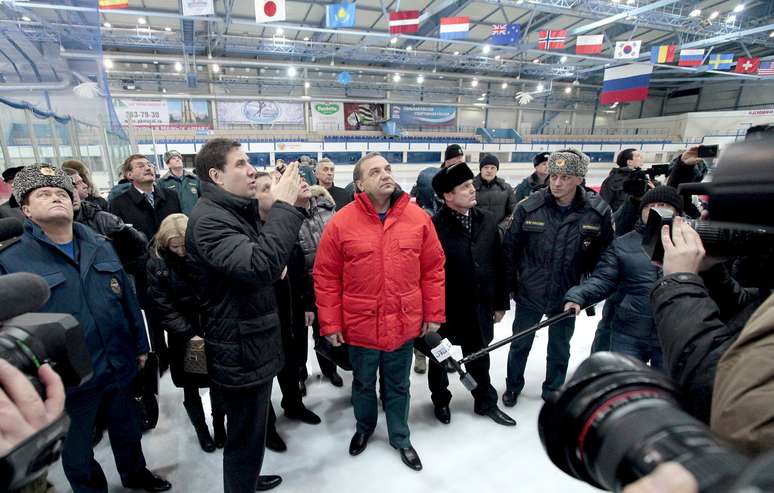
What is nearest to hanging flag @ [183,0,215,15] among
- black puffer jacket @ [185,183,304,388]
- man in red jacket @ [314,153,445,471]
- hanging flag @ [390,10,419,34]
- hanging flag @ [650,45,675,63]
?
hanging flag @ [390,10,419,34]

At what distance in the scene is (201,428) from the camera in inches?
81.7

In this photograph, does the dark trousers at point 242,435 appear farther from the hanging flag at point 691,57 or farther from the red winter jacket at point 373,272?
the hanging flag at point 691,57

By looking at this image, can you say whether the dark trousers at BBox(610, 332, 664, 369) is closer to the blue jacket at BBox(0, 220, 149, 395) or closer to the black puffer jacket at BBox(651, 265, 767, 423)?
the black puffer jacket at BBox(651, 265, 767, 423)

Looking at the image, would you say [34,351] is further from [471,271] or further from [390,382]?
[471,271]

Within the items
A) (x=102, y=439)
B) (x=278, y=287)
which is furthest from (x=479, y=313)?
(x=102, y=439)

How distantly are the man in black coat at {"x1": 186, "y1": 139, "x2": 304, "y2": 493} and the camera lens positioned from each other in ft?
3.47

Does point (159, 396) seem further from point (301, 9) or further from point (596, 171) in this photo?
point (596, 171)

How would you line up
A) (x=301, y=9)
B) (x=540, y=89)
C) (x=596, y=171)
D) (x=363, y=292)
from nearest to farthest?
(x=363, y=292)
(x=301, y=9)
(x=596, y=171)
(x=540, y=89)

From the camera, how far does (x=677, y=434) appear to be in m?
0.42

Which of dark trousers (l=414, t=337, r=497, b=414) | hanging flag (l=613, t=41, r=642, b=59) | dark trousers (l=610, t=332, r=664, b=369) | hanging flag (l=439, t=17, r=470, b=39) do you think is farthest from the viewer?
hanging flag (l=613, t=41, r=642, b=59)

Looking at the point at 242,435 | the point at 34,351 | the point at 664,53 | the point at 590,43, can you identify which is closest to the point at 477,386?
the point at 242,435

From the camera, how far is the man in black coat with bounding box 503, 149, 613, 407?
2.22 meters

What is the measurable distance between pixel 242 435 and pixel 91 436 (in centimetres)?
63

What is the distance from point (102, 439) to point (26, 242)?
4.67ft
